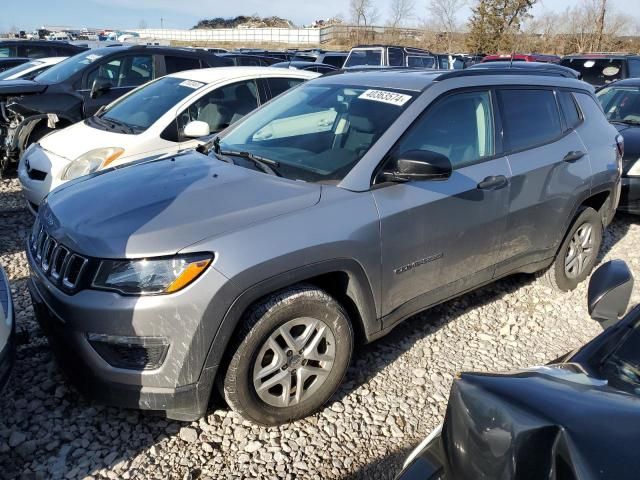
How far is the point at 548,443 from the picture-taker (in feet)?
3.88

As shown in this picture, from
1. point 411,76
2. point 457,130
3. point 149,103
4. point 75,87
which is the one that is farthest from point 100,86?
point 457,130

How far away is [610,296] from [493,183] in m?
1.43

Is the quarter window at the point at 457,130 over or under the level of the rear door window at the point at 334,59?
under

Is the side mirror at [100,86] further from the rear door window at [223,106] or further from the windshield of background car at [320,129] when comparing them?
the windshield of background car at [320,129]

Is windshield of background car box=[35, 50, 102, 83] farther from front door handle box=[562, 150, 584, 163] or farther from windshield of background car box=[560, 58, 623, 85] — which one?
windshield of background car box=[560, 58, 623, 85]

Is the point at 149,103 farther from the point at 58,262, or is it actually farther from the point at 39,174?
the point at 58,262

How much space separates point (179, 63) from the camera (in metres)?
8.02

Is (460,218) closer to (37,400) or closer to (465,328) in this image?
(465,328)

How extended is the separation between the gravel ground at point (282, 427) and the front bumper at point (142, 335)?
11.9 inches

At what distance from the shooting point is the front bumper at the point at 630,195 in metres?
6.07

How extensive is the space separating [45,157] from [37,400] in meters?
3.03

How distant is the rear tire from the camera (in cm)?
438

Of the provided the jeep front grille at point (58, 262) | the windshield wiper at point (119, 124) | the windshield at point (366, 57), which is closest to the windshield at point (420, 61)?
the windshield at point (366, 57)

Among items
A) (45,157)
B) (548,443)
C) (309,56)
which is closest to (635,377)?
(548,443)
